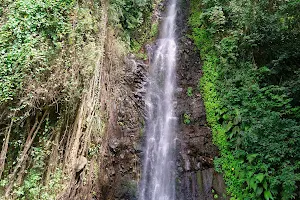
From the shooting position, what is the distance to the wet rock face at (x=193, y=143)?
7.02 m

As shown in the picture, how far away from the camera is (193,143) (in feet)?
26.2

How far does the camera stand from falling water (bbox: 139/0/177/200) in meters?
7.40

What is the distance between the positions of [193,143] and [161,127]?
1.39 meters

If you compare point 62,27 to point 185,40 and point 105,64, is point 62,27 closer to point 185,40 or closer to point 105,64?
point 105,64

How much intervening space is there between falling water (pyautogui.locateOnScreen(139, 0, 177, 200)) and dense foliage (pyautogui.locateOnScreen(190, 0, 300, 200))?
1507mm

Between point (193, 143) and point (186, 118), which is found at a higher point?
point (186, 118)

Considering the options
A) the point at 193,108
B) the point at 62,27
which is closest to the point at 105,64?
the point at 62,27

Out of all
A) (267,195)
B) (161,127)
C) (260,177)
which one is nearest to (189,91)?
(161,127)

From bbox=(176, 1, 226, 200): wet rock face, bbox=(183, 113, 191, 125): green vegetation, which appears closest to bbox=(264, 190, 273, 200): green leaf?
bbox=(176, 1, 226, 200): wet rock face

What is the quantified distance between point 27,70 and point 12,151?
1818 millimetres

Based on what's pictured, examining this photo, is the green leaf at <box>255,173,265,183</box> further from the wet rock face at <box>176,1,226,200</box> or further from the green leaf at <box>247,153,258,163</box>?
the wet rock face at <box>176,1,226,200</box>

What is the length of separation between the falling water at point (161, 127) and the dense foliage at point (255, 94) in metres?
1.51

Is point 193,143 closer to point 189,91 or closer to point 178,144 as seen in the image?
point 178,144

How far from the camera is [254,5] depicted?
825 centimetres
